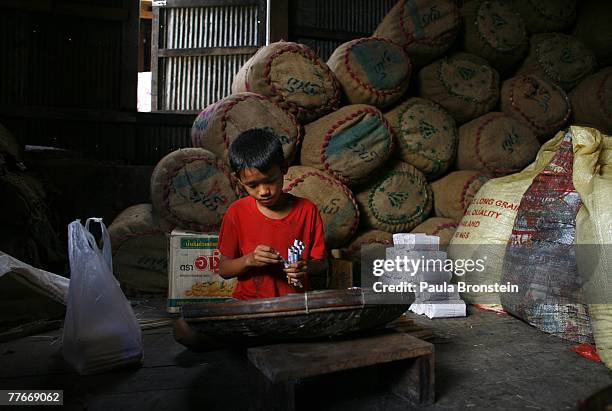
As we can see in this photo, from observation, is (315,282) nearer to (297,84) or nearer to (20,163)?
(297,84)

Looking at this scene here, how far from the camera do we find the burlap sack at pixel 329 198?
2914 mm

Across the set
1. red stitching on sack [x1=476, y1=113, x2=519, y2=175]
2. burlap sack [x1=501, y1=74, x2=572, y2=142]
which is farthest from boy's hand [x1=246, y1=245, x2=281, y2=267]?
burlap sack [x1=501, y1=74, x2=572, y2=142]

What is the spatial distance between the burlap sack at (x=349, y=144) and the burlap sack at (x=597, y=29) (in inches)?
91.1

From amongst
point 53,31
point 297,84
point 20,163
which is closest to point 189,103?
point 53,31

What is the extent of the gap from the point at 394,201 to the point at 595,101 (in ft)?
6.18

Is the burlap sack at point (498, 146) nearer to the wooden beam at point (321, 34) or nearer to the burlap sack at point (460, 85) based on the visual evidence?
the burlap sack at point (460, 85)

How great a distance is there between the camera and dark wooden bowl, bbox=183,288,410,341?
1284mm

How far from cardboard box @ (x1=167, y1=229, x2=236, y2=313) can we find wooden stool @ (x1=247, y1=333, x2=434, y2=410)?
1.44 m

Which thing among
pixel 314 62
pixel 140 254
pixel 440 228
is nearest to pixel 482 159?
pixel 440 228

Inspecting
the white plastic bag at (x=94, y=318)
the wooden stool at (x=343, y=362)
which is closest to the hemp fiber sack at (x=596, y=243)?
the wooden stool at (x=343, y=362)

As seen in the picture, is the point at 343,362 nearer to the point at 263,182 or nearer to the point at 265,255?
the point at 265,255

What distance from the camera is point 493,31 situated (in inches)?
141

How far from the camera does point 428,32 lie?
3.36m

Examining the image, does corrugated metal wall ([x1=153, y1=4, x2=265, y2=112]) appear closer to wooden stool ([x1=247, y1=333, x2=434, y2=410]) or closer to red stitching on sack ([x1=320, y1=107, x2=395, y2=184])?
red stitching on sack ([x1=320, y1=107, x2=395, y2=184])
